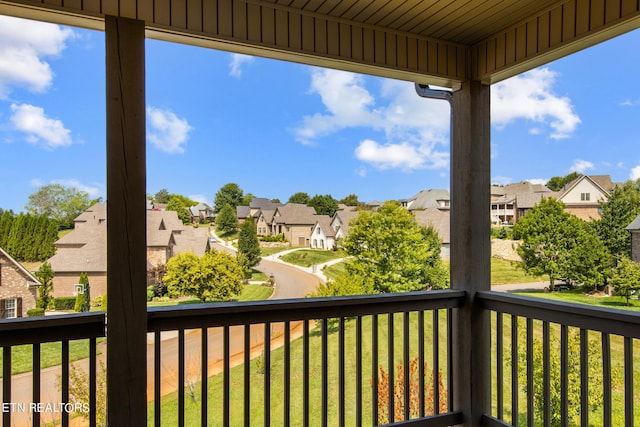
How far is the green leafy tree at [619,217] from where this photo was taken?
2199mm

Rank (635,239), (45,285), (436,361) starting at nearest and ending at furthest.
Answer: (45,285), (635,239), (436,361)

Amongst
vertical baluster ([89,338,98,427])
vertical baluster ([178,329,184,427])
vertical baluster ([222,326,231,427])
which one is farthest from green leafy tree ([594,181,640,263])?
vertical baluster ([89,338,98,427])

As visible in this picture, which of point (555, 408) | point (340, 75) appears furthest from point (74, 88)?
point (555, 408)

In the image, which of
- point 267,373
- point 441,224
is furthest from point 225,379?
point 441,224

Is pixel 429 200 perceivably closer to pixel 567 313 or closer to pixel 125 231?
pixel 567 313

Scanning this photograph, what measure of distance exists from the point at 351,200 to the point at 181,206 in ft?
3.52

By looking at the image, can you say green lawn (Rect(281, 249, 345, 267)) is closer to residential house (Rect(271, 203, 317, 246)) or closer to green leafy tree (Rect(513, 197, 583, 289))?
residential house (Rect(271, 203, 317, 246))

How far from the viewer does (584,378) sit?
224 cm

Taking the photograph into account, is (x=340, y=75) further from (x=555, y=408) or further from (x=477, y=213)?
(x=555, y=408)

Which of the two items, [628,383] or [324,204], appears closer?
[628,383]

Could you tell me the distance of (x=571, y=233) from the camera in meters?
2.46

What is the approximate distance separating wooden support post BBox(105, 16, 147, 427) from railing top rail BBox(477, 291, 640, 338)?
2.16m

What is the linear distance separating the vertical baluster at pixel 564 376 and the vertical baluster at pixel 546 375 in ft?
0.29

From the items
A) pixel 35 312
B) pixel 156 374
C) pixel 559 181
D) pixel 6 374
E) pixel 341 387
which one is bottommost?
pixel 341 387
